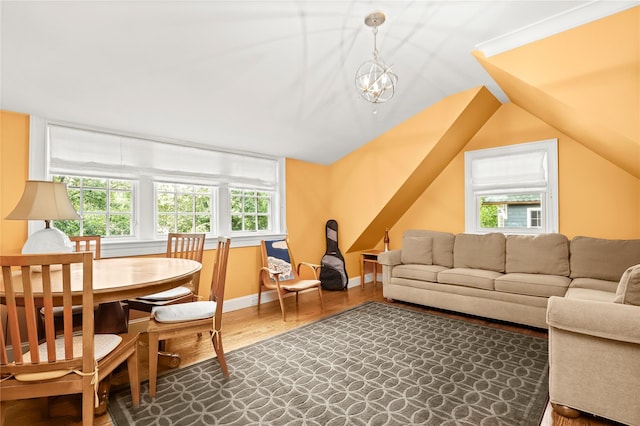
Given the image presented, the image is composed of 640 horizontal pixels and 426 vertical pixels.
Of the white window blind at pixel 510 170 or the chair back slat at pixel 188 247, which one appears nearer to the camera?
the chair back slat at pixel 188 247

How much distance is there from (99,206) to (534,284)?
4.38 m

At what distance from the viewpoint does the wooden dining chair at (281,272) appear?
12.7 ft

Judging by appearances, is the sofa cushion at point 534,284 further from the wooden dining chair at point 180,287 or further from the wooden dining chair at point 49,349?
the wooden dining chair at point 49,349

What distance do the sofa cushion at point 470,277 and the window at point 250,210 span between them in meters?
2.42

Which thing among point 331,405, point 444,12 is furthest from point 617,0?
point 331,405

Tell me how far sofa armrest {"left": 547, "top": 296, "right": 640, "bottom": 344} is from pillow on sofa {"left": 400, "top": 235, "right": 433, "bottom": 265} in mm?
2423

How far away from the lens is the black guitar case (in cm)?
508

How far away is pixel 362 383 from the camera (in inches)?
89.7

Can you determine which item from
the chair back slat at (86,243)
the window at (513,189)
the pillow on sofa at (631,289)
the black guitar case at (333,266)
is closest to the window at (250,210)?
the black guitar case at (333,266)

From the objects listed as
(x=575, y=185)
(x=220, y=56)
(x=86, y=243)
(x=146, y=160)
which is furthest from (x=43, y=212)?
(x=575, y=185)

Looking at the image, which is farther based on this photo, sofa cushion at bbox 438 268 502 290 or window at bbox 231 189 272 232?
window at bbox 231 189 272 232

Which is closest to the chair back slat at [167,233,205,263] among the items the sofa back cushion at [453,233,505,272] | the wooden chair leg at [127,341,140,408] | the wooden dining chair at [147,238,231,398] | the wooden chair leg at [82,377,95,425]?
the wooden dining chair at [147,238,231,398]

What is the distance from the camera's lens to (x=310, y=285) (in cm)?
389

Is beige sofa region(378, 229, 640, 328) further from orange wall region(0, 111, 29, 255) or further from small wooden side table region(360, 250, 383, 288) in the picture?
orange wall region(0, 111, 29, 255)
